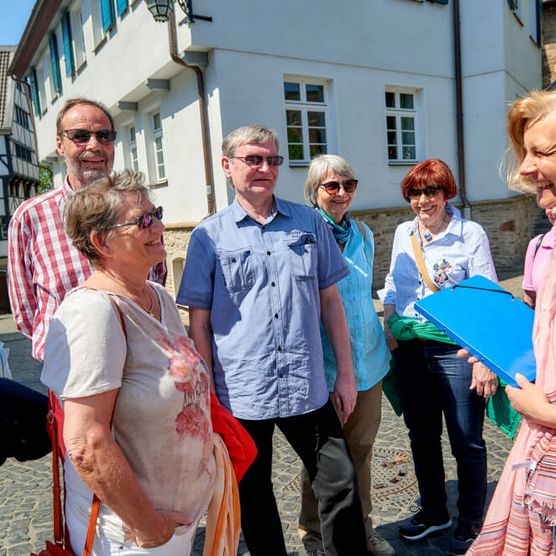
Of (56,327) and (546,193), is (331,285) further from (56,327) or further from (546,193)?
(56,327)

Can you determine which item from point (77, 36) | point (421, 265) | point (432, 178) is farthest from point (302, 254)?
point (77, 36)

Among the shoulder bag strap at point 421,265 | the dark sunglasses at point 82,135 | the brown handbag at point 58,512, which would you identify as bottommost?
the brown handbag at point 58,512

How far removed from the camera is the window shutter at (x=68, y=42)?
1355cm

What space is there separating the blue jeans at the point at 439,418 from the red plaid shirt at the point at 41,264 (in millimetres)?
1647

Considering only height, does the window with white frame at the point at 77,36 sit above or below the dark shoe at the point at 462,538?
above

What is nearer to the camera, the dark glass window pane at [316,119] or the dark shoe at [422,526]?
the dark shoe at [422,526]

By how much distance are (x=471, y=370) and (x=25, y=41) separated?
17488mm

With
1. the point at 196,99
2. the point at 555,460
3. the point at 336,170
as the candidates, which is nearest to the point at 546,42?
the point at 196,99

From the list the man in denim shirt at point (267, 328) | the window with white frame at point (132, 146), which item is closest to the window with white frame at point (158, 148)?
the window with white frame at point (132, 146)

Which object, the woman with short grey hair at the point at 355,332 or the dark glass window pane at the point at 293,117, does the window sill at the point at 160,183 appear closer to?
the dark glass window pane at the point at 293,117

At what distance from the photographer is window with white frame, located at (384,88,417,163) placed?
1125cm

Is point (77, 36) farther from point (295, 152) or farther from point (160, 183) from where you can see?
point (295, 152)

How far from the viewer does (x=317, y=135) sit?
10.1 meters

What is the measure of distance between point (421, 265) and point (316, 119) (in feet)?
25.8
